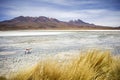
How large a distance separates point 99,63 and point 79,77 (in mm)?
1055

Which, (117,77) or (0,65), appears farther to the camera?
(0,65)

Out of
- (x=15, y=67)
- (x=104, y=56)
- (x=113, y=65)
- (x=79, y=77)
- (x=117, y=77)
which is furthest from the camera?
(x=15, y=67)

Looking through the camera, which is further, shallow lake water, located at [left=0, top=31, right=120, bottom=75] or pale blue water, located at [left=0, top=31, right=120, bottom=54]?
pale blue water, located at [left=0, top=31, right=120, bottom=54]

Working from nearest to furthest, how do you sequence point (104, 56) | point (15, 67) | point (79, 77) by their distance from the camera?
point (79, 77)
point (104, 56)
point (15, 67)

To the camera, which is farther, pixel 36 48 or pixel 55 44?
pixel 55 44

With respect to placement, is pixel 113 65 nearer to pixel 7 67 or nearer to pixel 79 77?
pixel 79 77

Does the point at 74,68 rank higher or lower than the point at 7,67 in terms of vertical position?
higher

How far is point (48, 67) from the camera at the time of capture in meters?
2.76

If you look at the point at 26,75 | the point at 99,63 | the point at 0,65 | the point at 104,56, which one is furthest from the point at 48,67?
the point at 0,65

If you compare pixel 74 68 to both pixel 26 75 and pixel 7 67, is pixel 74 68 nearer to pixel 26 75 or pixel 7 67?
pixel 26 75

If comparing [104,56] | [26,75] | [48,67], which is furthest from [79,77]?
[104,56]

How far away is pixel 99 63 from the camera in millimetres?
3582

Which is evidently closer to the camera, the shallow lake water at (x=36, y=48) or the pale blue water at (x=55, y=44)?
the shallow lake water at (x=36, y=48)

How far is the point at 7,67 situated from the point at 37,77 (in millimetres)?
2207
